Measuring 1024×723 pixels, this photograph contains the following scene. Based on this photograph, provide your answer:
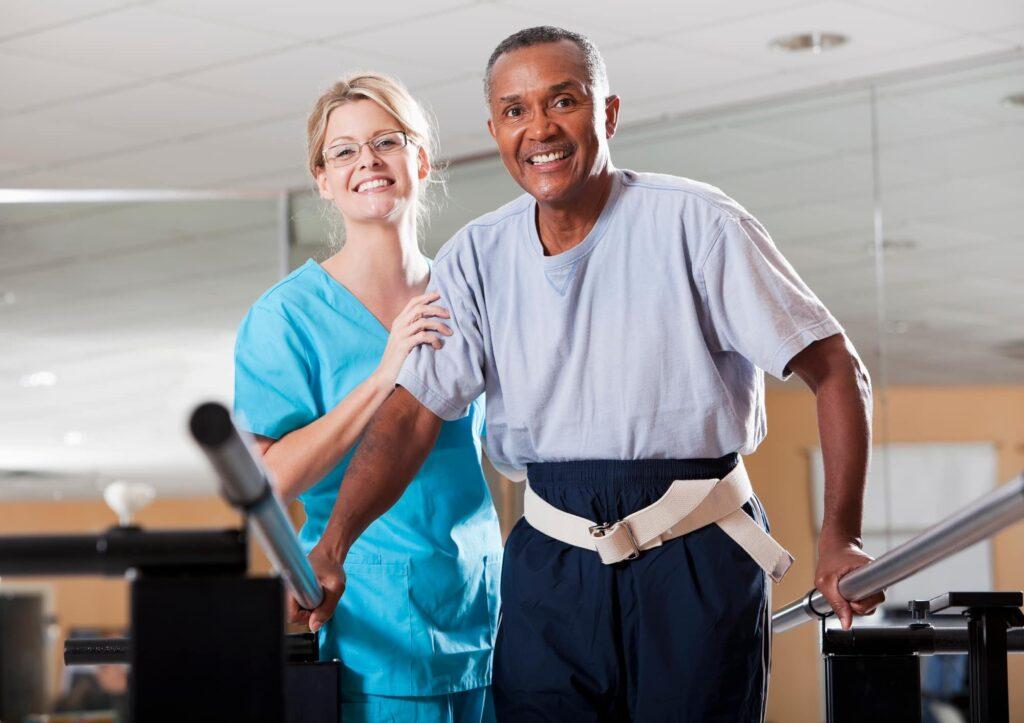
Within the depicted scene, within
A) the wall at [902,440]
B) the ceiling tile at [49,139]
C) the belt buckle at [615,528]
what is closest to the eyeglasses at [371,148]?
the belt buckle at [615,528]

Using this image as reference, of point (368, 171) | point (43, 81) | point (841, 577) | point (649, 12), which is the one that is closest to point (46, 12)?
point (43, 81)

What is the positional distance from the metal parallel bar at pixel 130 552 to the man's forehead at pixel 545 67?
2.97 ft

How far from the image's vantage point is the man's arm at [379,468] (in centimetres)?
190

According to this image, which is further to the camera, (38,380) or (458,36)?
(38,380)

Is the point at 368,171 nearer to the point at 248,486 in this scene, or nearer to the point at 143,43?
the point at 248,486

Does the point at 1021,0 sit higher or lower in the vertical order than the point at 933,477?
higher

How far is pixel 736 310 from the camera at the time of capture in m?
1.79

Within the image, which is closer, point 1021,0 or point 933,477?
point 1021,0

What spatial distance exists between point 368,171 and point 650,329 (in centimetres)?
70

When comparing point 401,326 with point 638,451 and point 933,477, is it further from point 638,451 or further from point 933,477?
point 933,477

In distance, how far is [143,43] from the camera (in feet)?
15.8

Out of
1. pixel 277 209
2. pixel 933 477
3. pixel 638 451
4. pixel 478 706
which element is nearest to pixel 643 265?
pixel 638 451

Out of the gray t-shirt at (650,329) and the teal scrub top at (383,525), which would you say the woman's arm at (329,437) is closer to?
the teal scrub top at (383,525)

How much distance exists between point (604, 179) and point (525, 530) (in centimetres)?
44
